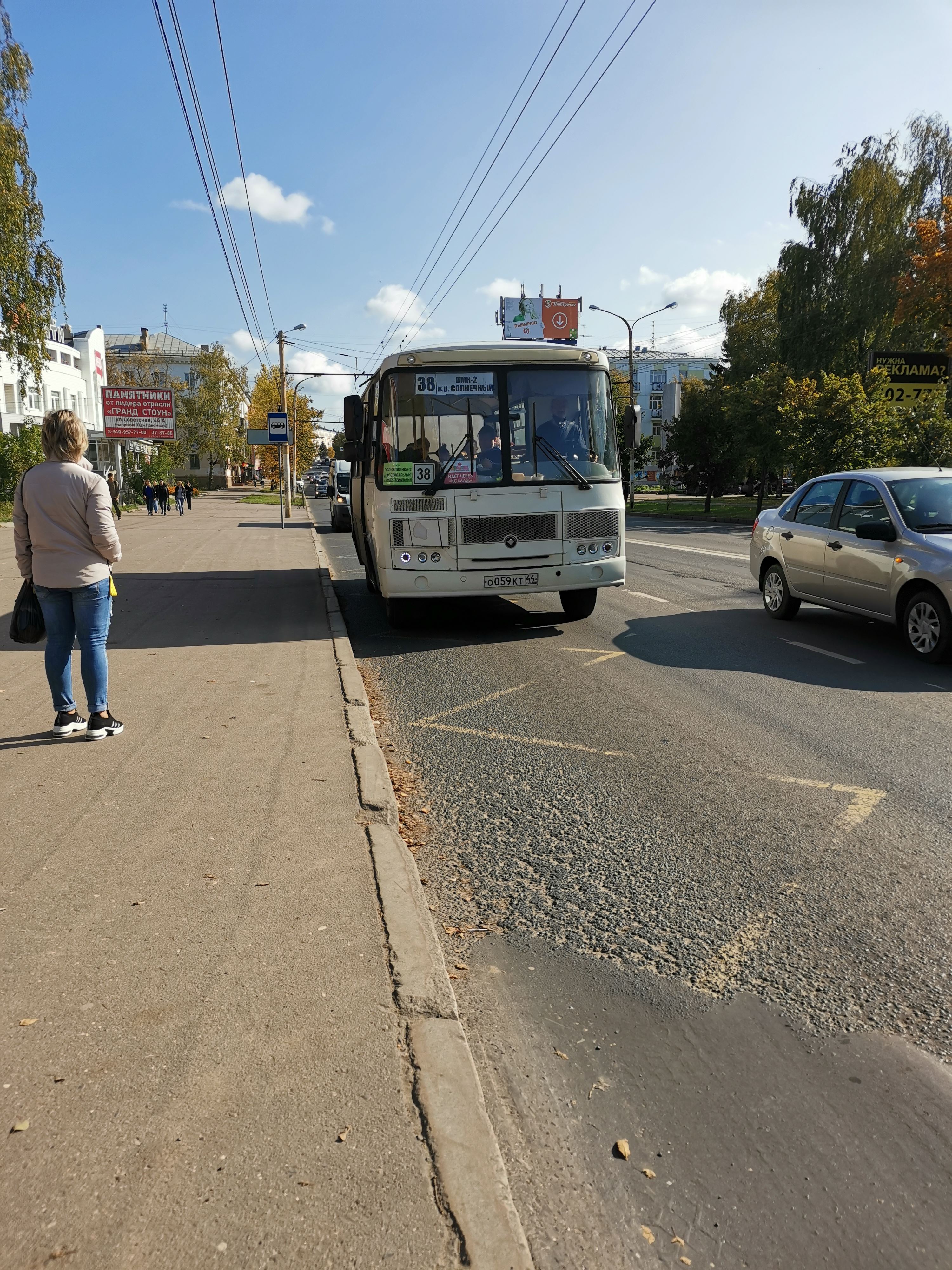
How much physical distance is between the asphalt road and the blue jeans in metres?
1.91

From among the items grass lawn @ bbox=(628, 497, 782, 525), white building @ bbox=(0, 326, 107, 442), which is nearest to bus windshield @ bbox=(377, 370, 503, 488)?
grass lawn @ bbox=(628, 497, 782, 525)

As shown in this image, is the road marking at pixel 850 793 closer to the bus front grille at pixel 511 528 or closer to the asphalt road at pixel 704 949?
the asphalt road at pixel 704 949

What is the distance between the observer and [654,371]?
5118 inches

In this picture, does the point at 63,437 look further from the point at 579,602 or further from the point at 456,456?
the point at 579,602

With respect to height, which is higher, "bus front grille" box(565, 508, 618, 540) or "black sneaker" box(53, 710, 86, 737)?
"bus front grille" box(565, 508, 618, 540)

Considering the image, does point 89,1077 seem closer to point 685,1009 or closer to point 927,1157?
point 685,1009

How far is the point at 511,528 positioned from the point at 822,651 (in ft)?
10.8

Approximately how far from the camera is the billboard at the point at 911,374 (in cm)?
2992

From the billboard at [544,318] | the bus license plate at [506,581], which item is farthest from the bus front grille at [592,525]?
the billboard at [544,318]

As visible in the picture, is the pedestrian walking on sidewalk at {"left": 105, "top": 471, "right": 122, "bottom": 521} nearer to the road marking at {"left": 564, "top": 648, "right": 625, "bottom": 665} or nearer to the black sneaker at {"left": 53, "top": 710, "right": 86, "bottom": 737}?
the road marking at {"left": 564, "top": 648, "right": 625, "bottom": 665}

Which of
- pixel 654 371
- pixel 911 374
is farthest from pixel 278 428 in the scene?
pixel 654 371

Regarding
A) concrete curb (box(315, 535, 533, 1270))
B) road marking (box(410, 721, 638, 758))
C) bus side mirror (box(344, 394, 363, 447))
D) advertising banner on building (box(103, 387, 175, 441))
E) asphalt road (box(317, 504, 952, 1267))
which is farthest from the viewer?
advertising banner on building (box(103, 387, 175, 441))

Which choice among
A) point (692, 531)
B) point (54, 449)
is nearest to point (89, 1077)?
point (54, 449)

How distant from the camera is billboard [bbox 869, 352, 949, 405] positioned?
29922 millimetres
